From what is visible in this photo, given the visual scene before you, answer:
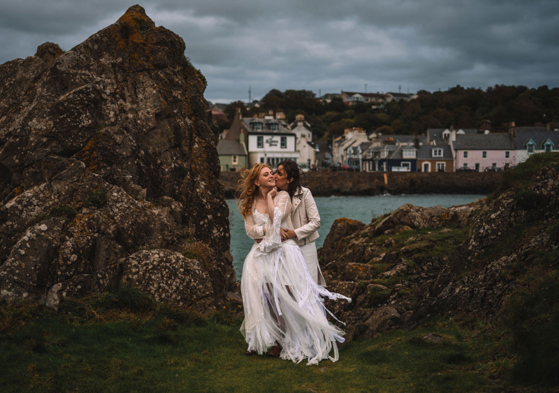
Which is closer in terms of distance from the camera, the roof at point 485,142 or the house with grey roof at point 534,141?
the house with grey roof at point 534,141

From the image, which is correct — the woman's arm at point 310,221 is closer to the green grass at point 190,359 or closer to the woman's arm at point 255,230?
the woman's arm at point 255,230

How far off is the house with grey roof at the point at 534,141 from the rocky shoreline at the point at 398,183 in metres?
14.0

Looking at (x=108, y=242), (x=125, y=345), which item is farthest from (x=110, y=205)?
(x=125, y=345)

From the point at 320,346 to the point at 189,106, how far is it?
382 inches

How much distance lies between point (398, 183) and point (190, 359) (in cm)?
8682

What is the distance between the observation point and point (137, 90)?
14102mm

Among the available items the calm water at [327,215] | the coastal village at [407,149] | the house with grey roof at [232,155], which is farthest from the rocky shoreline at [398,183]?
the house with grey roof at [232,155]

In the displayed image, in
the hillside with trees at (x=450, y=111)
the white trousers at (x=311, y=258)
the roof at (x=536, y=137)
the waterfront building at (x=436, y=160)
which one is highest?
the hillside with trees at (x=450, y=111)

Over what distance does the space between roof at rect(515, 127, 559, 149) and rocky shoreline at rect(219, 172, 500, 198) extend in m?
15.5

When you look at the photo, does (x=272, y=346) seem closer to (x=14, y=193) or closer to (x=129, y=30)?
(x=14, y=193)

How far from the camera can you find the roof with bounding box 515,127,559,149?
3898 inches

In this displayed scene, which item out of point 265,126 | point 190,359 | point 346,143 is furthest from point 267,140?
point 190,359

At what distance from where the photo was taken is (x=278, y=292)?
8.03 meters

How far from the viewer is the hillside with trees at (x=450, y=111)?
443 ft
